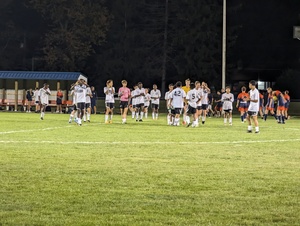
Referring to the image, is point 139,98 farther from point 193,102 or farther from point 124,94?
point 193,102

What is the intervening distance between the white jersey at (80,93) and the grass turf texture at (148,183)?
12217 millimetres

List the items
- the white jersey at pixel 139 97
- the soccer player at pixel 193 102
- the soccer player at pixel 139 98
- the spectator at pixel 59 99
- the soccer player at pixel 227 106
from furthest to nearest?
the spectator at pixel 59 99
the white jersey at pixel 139 97
the soccer player at pixel 139 98
the soccer player at pixel 227 106
the soccer player at pixel 193 102

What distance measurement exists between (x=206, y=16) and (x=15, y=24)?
23150 mm

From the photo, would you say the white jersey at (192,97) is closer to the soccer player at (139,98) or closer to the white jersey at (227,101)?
the white jersey at (227,101)

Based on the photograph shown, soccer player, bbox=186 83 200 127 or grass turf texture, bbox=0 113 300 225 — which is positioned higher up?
soccer player, bbox=186 83 200 127

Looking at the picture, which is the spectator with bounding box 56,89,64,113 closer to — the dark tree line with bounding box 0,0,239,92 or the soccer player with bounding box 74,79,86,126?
the dark tree line with bounding box 0,0,239,92

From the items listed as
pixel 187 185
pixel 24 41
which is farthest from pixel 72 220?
pixel 24 41

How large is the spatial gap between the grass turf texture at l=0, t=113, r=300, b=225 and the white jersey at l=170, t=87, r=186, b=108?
1362 cm

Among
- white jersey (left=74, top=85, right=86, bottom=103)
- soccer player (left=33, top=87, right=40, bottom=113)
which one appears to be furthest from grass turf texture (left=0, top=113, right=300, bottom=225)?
soccer player (left=33, top=87, right=40, bottom=113)

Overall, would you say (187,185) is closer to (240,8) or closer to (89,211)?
(89,211)

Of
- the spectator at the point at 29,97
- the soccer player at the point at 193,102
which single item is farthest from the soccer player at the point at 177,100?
the spectator at the point at 29,97

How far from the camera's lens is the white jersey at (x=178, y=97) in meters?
37.6

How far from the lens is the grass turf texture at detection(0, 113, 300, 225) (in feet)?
34.1

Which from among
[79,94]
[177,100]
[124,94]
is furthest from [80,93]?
[177,100]
